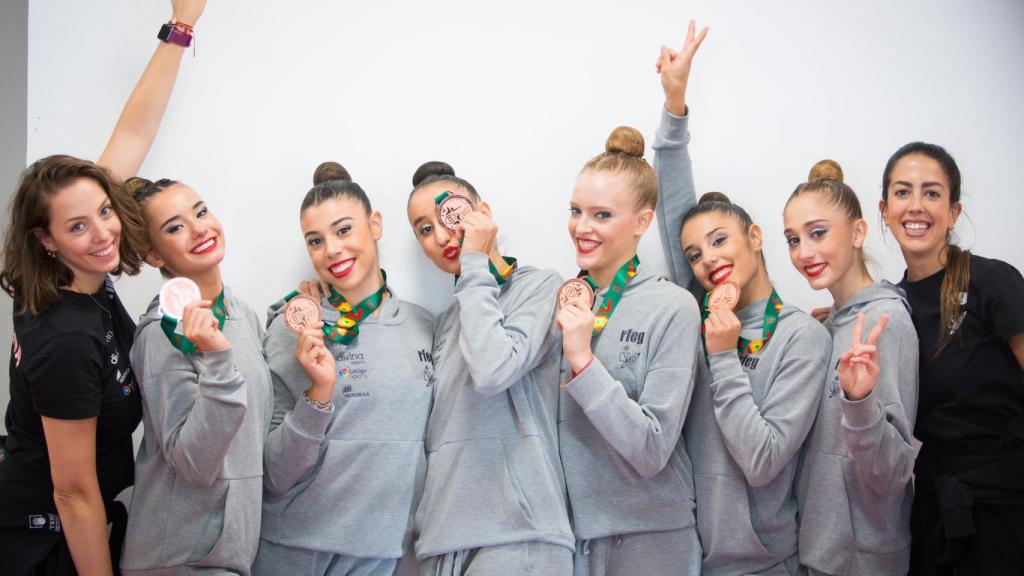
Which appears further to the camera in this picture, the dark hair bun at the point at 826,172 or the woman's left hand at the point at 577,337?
the dark hair bun at the point at 826,172

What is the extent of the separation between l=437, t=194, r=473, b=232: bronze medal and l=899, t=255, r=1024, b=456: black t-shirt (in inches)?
68.9

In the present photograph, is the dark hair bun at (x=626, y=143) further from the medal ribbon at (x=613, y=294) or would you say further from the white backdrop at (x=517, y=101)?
the white backdrop at (x=517, y=101)

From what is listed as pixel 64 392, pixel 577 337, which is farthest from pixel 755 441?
pixel 64 392

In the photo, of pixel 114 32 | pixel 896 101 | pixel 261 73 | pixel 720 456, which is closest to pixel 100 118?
pixel 114 32

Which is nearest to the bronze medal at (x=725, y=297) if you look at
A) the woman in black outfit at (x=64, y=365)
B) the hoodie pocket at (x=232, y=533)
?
the hoodie pocket at (x=232, y=533)

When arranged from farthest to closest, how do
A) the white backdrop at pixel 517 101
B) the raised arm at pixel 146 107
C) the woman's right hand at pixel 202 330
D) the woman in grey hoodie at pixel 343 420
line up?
the white backdrop at pixel 517 101
the raised arm at pixel 146 107
the woman in grey hoodie at pixel 343 420
the woman's right hand at pixel 202 330

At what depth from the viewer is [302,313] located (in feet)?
8.95

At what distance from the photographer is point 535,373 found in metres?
2.84

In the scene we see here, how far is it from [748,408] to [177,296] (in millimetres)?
1930

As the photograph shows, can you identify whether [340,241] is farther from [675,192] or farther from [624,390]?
[675,192]

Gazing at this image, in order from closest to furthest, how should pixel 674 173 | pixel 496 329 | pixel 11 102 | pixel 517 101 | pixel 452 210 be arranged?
1. pixel 496 329
2. pixel 452 210
3. pixel 674 173
4. pixel 517 101
5. pixel 11 102

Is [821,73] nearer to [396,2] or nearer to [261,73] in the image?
[396,2]

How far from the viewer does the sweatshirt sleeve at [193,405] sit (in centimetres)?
243

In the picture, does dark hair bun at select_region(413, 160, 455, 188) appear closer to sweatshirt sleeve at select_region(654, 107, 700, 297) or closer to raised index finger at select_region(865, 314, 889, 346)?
sweatshirt sleeve at select_region(654, 107, 700, 297)
